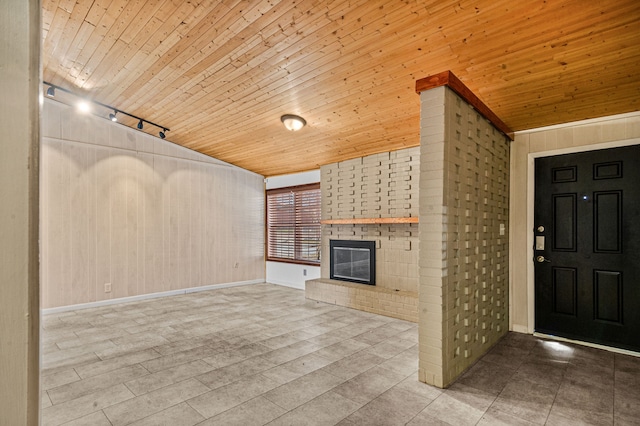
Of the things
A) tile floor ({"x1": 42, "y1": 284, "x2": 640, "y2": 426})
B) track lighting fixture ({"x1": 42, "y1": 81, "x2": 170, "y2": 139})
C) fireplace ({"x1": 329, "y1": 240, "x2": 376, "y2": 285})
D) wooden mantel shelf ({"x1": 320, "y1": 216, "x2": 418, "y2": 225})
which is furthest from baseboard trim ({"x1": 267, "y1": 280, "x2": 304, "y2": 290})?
track lighting fixture ({"x1": 42, "y1": 81, "x2": 170, "y2": 139})

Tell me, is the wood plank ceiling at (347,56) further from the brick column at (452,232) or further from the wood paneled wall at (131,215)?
the wood paneled wall at (131,215)

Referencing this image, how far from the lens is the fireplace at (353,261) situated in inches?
220

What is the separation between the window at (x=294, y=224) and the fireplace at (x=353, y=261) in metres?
0.67

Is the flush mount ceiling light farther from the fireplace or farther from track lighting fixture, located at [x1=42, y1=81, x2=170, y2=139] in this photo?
track lighting fixture, located at [x1=42, y1=81, x2=170, y2=139]

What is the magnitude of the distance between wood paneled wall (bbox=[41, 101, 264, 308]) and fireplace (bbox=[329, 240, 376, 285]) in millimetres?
2354

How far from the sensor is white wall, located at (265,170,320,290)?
679 centimetres

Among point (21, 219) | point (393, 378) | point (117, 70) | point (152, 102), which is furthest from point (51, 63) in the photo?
point (393, 378)

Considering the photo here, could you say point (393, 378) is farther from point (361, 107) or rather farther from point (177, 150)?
point (177, 150)

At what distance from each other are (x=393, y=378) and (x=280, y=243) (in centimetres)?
499

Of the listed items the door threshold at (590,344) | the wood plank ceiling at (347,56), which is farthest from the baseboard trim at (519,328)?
the wood plank ceiling at (347,56)

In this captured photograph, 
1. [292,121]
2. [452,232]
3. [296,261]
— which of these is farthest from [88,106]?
[452,232]

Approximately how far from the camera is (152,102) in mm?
4898

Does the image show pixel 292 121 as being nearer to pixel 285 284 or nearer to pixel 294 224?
pixel 294 224

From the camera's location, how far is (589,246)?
3.62 meters
